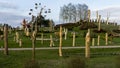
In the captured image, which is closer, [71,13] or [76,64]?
[76,64]

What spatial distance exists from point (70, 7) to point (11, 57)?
3573 inches

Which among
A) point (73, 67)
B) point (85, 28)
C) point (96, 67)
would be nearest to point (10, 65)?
point (96, 67)

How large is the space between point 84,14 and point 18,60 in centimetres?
9009

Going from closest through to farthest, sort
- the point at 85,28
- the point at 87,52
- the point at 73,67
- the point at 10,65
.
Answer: the point at 73,67 < the point at 10,65 < the point at 87,52 < the point at 85,28

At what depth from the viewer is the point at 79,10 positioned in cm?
12100

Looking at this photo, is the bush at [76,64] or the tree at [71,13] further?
the tree at [71,13]

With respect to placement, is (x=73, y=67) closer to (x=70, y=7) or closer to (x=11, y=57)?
(x=11, y=57)

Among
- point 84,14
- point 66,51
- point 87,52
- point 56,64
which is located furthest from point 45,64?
point 84,14

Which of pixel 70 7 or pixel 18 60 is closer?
pixel 18 60

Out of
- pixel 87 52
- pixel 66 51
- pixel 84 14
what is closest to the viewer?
pixel 87 52

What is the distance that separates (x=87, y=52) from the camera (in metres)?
35.2

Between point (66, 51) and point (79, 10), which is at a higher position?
point (79, 10)

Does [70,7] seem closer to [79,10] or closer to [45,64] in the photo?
[79,10]

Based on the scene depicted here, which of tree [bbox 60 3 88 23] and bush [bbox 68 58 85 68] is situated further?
tree [bbox 60 3 88 23]
